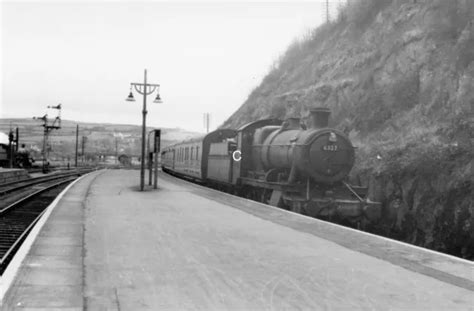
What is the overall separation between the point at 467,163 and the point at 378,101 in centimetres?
868

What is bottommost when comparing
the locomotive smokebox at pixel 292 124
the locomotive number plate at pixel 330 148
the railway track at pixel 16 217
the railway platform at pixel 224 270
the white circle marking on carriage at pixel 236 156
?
the railway track at pixel 16 217

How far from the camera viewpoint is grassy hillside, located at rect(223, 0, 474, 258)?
1382 cm

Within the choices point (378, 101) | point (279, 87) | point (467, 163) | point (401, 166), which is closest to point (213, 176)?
point (378, 101)

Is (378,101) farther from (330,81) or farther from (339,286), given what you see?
(339,286)

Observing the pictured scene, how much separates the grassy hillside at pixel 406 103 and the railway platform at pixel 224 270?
403 cm

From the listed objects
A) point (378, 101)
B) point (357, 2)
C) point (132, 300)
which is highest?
point (357, 2)

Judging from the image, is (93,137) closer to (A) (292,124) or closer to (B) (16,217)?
(B) (16,217)

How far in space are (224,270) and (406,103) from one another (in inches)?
629

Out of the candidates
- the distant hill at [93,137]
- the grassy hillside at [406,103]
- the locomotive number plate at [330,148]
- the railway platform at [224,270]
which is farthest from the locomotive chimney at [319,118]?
the distant hill at [93,137]

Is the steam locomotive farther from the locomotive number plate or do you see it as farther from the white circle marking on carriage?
the locomotive number plate

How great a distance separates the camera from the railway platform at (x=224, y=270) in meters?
5.43

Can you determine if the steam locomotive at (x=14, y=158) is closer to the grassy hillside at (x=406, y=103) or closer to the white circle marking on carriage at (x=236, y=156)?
the grassy hillside at (x=406, y=103)

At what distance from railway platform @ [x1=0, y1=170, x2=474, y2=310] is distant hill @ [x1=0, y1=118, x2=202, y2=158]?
122933 millimetres

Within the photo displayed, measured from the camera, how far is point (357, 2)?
31531 mm
